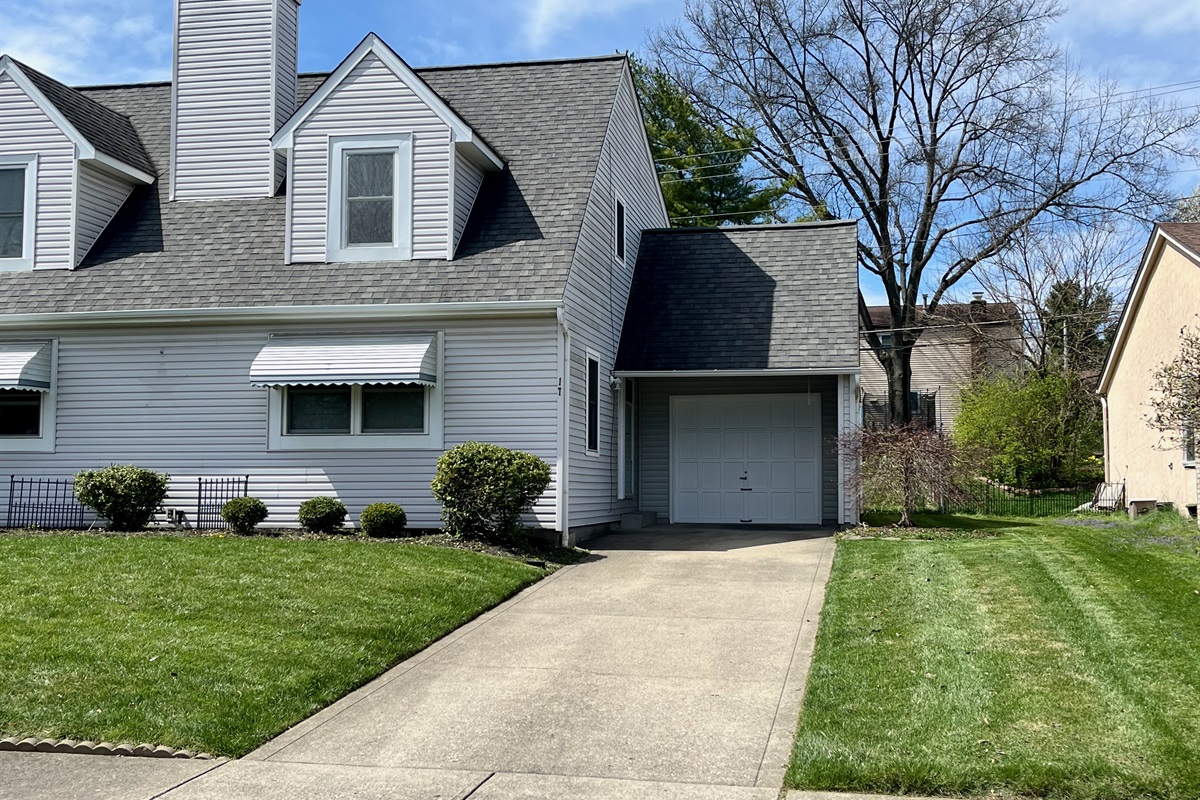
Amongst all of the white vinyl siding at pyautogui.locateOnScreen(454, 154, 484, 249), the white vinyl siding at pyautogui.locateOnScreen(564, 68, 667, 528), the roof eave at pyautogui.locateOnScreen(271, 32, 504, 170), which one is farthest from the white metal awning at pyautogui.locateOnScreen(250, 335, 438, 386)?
the roof eave at pyautogui.locateOnScreen(271, 32, 504, 170)

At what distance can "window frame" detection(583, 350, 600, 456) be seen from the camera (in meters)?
15.8

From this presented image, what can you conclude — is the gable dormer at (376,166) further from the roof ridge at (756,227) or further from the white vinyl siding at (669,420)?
the roof ridge at (756,227)

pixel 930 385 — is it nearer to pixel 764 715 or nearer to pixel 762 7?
pixel 762 7

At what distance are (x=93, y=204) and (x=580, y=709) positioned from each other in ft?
42.1

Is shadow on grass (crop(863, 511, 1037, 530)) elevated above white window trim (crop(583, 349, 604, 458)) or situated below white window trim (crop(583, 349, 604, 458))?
below

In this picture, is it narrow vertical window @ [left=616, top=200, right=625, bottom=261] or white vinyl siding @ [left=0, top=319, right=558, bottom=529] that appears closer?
white vinyl siding @ [left=0, top=319, right=558, bottom=529]

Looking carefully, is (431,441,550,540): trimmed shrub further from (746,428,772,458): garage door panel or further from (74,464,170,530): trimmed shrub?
(746,428,772,458): garage door panel

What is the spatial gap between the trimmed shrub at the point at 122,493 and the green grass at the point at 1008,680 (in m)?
8.94

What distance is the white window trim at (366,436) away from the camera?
14.9 m

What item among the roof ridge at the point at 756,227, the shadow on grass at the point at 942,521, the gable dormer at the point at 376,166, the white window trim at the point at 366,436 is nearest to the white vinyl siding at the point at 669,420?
the shadow on grass at the point at 942,521

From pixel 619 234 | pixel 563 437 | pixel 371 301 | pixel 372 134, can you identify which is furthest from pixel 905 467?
pixel 372 134

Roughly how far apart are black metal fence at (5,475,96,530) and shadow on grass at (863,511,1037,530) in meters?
11.4

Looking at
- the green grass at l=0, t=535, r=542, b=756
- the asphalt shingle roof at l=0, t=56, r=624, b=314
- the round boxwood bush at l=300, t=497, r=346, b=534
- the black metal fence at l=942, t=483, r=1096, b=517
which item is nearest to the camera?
the green grass at l=0, t=535, r=542, b=756

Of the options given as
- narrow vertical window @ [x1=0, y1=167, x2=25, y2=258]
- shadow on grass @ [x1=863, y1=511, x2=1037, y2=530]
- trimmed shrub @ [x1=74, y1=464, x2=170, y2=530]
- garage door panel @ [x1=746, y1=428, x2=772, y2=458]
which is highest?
narrow vertical window @ [x1=0, y1=167, x2=25, y2=258]
